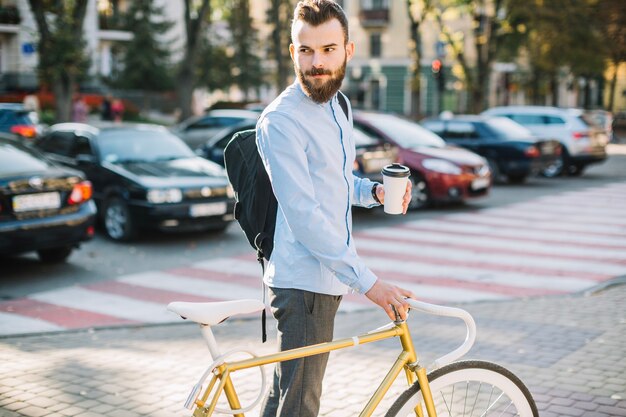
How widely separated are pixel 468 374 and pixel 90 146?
10035 mm

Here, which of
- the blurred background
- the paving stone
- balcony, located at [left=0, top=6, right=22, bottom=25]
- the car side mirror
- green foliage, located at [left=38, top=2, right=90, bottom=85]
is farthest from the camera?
balcony, located at [left=0, top=6, right=22, bottom=25]

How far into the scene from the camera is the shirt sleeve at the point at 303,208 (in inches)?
112

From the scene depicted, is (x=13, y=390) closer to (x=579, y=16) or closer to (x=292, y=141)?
(x=292, y=141)

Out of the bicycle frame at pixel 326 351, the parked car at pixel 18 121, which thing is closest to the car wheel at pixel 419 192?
the parked car at pixel 18 121

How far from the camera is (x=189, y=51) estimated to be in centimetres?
2777

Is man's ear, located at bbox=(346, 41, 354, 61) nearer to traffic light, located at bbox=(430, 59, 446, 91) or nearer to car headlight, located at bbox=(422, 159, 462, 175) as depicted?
car headlight, located at bbox=(422, 159, 462, 175)

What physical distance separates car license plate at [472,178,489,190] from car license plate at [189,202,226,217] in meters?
5.07

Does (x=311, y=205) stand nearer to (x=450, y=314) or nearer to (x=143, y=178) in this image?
(x=450, y=314)

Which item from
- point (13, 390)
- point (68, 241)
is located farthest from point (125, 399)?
point (68, 241)

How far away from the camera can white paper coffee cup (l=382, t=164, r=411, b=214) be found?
124 inches

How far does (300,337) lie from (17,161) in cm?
702

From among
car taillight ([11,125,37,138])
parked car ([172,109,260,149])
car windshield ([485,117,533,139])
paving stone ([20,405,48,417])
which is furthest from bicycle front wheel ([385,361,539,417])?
car taillight ([11,125,37,138])

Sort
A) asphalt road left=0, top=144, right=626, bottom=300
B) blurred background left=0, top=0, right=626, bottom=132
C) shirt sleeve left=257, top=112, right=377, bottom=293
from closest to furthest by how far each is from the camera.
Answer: shirt sleeve left=257, top=112, right=377, bottom=293 → asphalt road left=0, top=144, right=626, bottom=300 → blurred background left=0, top=0, right=626, bottom=132

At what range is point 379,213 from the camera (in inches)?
565
